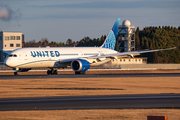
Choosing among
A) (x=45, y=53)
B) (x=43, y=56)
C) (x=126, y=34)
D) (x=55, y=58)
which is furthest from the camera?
(x=126, y=34)

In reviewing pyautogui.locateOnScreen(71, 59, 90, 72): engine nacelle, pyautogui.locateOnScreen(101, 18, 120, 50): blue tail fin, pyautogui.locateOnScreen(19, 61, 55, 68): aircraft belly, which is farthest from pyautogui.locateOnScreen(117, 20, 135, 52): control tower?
pyautogui.locateOnScreen(19, 61, 55, 68): aircraft belly

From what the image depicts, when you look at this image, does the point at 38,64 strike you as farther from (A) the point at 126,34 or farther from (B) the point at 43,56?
(A) the point at 126,34

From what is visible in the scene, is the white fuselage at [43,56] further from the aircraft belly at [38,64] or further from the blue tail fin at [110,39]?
the blue tail fin at [110,39]

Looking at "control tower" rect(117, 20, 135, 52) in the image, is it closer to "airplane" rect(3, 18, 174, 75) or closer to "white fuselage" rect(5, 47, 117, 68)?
"airplane" rect(3, 18, 174, 75)

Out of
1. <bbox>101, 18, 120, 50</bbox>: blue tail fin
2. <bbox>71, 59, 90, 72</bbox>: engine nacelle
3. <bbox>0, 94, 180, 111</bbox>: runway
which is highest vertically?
<bbox>101, 18, 120, 50</bbox>: blue tail fin

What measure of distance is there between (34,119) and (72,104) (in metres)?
5.23

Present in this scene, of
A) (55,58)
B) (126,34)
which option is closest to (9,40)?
(126,34)

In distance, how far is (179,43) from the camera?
4550 inches

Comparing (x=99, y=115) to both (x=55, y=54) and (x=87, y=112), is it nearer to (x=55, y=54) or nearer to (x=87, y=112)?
(x=87, y=112)

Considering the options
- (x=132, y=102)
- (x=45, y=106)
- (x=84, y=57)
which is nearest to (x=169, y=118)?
(x=132, y=102)

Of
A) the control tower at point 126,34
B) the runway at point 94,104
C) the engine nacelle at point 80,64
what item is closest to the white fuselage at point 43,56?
the engine nacelle at point 80,64

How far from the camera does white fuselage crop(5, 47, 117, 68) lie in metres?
47.9

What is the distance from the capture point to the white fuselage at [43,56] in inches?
1886

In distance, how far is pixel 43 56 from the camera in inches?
1965
